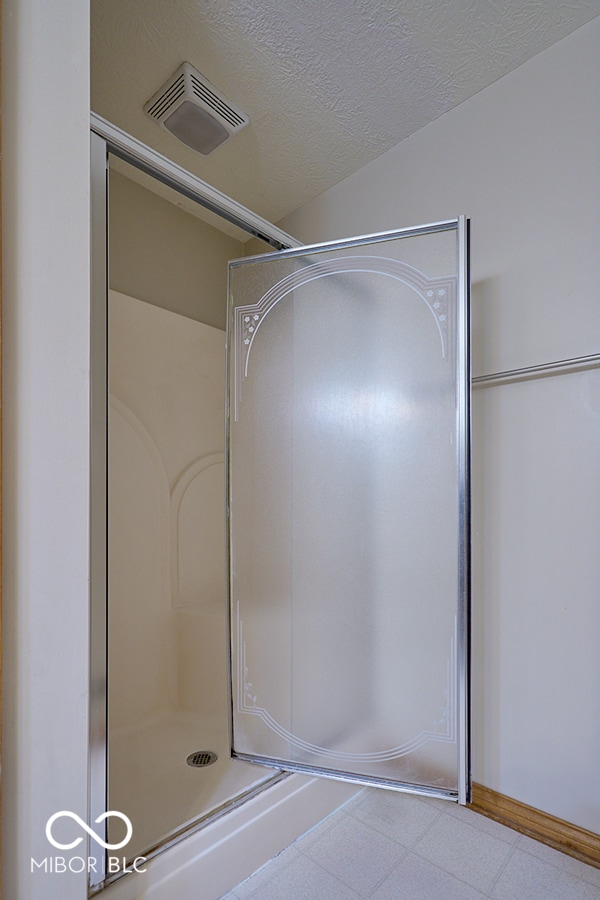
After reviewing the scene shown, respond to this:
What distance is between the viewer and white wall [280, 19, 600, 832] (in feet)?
4.90

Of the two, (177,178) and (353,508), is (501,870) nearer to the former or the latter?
(353,508)

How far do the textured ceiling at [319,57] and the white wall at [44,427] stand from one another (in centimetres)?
69

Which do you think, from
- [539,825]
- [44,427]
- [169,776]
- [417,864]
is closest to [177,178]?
[44,427]

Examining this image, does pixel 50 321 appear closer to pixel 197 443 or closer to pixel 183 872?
pixel 183 872

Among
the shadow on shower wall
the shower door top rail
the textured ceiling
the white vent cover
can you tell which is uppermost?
the textured ceiling

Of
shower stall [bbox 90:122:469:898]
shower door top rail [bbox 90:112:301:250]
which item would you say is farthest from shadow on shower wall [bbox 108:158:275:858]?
shower door top rail [bbox 90:112:301:250]

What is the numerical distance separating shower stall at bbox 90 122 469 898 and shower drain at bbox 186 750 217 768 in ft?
0.03

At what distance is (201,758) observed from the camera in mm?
1864

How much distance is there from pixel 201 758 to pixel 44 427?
5.03 ft

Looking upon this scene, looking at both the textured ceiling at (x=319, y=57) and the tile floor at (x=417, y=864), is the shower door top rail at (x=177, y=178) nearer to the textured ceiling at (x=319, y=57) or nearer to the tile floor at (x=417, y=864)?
the textured ceiling at (x=319, y=57)

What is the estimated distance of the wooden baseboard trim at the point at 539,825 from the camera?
1428 mm

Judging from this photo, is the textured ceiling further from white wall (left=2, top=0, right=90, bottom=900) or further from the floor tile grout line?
the floor tile grout line

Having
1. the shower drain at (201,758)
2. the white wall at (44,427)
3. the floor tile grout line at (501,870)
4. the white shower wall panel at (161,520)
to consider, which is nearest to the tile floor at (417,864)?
the floor tile grout line at (501,870)

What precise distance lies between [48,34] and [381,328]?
39.7 inches
